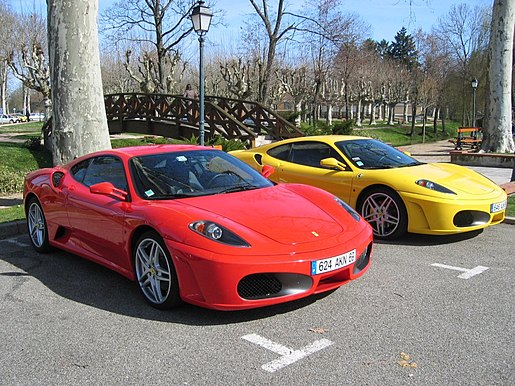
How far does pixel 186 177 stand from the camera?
479 centimetres

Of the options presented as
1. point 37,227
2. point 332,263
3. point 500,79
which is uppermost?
point 500,79

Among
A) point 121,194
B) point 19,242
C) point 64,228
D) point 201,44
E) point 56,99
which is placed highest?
point 201,44

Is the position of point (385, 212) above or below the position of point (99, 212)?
below

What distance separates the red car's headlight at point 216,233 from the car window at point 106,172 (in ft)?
3.66

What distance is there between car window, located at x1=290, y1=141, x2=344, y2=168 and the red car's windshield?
2.20 metres

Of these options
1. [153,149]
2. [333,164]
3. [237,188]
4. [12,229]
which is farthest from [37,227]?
[333,164]

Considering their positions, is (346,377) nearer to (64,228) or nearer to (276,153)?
(64,228)

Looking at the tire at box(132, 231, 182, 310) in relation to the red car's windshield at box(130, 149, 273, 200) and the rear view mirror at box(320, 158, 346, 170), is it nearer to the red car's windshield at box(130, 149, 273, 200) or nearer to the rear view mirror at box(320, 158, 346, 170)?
the red car's windshield at box(130, 149, 273, 200)

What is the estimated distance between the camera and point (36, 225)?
606cm

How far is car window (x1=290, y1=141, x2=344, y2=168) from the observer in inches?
285

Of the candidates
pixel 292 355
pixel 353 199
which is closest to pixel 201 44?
pixel 353 199

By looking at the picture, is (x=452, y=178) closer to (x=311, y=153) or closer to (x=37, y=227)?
(x=311, y=153)

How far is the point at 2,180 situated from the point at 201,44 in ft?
19.2

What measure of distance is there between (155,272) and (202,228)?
588 mm
